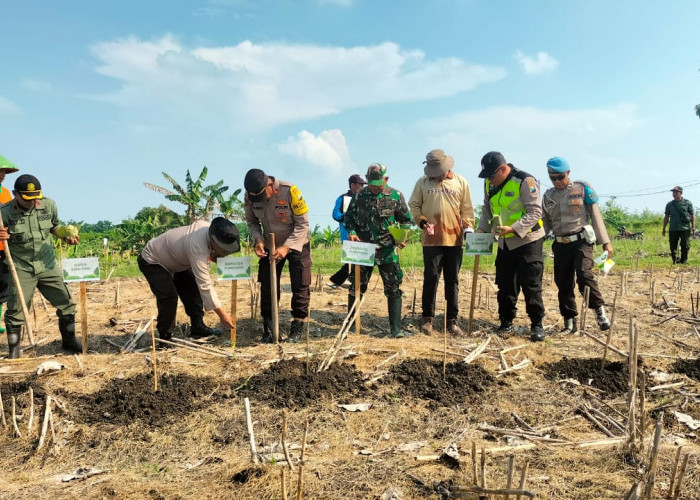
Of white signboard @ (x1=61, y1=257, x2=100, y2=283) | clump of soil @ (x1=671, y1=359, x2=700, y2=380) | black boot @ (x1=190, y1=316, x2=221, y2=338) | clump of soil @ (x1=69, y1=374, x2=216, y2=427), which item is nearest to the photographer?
clump of soil @ (x1=69, y1=374, x2=216, y2=427)

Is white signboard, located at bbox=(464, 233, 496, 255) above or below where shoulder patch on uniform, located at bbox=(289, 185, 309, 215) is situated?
below

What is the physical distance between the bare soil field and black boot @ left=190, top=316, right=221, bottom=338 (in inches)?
5.5

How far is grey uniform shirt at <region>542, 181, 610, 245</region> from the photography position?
5.89m

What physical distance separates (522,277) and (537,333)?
0.62 meters

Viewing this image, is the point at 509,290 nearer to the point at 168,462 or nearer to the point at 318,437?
the point at 318,437

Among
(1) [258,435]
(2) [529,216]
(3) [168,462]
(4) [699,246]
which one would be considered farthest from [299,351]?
(4) [699,246]

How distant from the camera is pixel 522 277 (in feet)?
19.2

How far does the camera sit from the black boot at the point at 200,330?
599 centimetres

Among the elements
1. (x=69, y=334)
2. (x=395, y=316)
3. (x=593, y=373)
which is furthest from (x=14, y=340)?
(x=593, y=373)

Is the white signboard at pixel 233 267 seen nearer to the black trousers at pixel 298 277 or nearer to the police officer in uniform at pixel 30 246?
the black trousers at pixel 298 277

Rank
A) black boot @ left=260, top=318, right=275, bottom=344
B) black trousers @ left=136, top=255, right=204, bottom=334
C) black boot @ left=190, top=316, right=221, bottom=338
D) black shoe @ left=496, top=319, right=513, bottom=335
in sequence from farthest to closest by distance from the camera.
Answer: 1. black shoe @ left=496, top=319, right=513, bottom=335
2. black boot @ left=190, top=316, right=221, bottom=338
3. black boot @ left=260, top=318, right=275, bottom=344
4. black trousers @ left=136, top=255, right=204, bottom=334

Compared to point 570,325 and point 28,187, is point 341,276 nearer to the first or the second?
point 570,325

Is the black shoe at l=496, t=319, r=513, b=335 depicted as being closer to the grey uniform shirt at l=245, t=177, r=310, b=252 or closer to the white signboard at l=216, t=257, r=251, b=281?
the grey uniform shirt at l=245, t=177, r=310, b=252

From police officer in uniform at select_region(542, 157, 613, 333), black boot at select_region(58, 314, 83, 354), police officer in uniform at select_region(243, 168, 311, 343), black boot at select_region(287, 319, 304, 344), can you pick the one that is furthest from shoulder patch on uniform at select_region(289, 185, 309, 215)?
police officer in uniform at select_region(542, 157, 613, 333)
